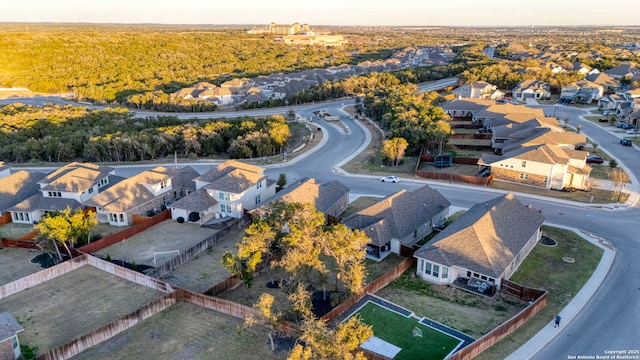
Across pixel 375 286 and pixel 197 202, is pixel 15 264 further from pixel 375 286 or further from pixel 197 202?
pixel 375 286

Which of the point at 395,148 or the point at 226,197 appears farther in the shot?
the point at 395,148

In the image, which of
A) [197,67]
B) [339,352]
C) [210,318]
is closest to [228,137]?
[210,318]

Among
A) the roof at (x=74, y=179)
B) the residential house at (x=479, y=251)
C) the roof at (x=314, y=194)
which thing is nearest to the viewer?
the residential house at (x=479, y=251)

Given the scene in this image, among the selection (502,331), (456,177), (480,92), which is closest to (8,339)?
(502,331)

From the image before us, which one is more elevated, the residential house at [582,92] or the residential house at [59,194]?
the residential house at [582,92]

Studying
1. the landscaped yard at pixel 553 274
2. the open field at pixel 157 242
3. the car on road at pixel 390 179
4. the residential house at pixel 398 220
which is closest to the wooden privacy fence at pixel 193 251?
the open field at pixel 157 242

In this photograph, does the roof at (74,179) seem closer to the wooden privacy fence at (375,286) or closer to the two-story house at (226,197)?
the two-story house at (226,197)

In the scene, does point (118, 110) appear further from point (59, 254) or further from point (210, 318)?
point (210, 318)
